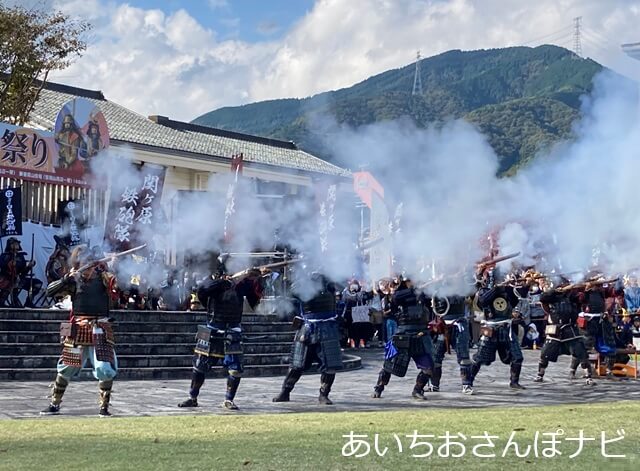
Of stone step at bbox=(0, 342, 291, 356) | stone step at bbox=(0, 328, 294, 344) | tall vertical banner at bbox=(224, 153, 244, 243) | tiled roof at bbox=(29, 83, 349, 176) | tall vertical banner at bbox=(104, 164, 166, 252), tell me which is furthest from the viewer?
tiled roof at bbox=(29, 83, 349, 176)

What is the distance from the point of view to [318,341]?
45.9 ft

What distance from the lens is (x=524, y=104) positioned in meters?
20.5

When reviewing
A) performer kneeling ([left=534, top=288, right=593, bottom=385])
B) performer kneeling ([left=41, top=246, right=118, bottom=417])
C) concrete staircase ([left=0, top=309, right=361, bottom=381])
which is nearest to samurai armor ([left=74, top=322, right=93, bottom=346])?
performer kneeling ([left=41, top=246, right=118, bottom=417])

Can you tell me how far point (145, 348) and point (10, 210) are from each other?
6931mm

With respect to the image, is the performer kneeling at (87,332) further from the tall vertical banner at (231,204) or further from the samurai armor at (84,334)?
the tall vertical banner at (231,204)

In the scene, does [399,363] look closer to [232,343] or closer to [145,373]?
[232,343]

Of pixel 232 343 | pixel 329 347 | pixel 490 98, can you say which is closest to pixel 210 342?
pixel 232 343

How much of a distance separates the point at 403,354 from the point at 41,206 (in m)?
13.7

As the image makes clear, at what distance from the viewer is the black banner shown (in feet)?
83.3

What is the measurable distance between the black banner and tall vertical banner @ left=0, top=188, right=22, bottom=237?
157cm

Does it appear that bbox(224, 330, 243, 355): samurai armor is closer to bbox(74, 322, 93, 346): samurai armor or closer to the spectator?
bbox(74, 322, 93, 346): samurai armor

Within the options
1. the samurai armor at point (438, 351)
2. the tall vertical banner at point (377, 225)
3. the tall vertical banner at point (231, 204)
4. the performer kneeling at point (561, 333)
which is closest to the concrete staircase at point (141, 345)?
the tall vertical banner at point (231, 204)

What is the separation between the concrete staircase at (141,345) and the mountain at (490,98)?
4.12 m

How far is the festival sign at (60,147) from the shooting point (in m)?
23.7
